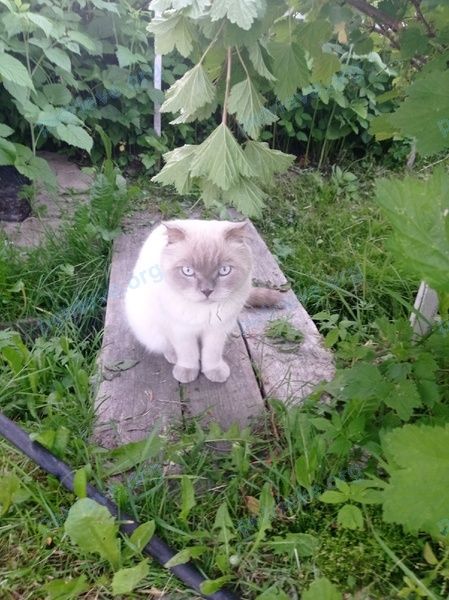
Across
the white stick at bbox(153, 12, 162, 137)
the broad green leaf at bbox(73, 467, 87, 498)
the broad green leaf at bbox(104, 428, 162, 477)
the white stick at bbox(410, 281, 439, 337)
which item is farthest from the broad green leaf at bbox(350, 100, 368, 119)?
the broad green leaf at bbox(73, 467, 87, 498)

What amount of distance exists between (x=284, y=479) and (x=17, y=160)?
7.44ft

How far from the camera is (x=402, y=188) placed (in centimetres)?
81

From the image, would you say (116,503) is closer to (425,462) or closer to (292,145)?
(425,462)

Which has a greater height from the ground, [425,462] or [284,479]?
[425,462]

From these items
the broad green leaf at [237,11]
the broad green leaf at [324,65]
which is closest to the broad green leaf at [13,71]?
the broad green leaf at [324,65]

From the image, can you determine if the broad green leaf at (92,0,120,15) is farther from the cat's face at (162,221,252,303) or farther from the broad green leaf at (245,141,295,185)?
the cat's face at (162,221,252,303)

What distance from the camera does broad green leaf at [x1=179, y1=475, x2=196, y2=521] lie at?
1365mm

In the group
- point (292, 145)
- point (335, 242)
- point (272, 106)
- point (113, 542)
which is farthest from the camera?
point (292, 145)

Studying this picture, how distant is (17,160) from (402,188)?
2.51 metres

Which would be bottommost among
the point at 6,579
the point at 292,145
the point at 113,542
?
the point at 6,579

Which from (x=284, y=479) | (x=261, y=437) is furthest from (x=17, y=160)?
(x=284, y=479)

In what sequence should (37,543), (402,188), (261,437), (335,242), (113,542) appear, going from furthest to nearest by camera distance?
(335,242), (261,437), (37,543), (113,542), (402,188)

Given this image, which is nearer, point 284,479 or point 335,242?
point 284,479

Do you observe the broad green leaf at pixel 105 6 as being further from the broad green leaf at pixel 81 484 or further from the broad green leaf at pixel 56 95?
the broad green leaf at pixel 81 484
